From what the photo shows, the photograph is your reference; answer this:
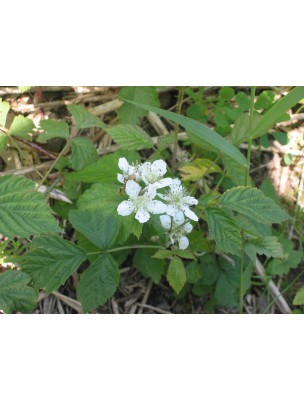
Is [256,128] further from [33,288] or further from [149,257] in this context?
[33,288]

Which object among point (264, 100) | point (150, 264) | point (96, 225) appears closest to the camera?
point (96, 225)

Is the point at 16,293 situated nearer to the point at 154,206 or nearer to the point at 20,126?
the point at 154,206

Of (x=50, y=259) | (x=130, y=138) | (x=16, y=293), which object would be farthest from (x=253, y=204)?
(x=16, y=293)

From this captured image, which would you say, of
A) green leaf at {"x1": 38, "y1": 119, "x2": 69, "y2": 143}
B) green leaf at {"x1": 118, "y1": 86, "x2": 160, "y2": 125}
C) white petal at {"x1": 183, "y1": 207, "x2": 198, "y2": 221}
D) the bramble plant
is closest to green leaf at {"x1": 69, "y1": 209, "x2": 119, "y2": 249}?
the bramble plant

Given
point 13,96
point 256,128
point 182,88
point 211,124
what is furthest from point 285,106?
point 13,96

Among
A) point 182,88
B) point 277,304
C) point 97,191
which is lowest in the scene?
point 277,304

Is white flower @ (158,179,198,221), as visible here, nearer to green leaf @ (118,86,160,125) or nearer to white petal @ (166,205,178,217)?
white petal @ (166,205,178,217)
